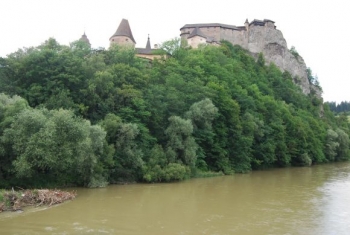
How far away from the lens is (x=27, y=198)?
870 inches

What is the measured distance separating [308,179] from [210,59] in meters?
28.0

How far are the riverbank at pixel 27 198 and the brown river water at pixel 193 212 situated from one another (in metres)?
0.77

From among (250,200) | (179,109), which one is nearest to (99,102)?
(179,109)

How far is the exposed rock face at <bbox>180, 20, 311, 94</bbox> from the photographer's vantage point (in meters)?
84.6

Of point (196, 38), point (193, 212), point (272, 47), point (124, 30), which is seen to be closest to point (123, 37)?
point (124, 30)

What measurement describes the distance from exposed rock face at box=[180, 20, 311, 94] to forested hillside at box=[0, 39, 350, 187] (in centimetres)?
2880

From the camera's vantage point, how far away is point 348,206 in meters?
24.7

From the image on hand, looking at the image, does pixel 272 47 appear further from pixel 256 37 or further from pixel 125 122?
pixel 125 122

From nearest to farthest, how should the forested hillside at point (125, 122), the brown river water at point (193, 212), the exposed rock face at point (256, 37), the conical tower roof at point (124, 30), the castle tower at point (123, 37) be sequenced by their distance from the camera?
the brown river water at point (193, 212) < the forested hillside at point (125, 122) < the castle tower at point (123, 37) < the conical tower roof at point (124, 30) < the exposed rock face at point (256, 37)

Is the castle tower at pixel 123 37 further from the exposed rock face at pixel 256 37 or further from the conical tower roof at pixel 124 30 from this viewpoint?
the exposed rock face at pixel 256 37

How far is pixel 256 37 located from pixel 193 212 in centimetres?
7416

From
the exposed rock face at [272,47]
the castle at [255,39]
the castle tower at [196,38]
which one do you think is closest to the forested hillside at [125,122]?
the castle tower at [196,38]

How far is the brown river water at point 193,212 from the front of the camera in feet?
58.6

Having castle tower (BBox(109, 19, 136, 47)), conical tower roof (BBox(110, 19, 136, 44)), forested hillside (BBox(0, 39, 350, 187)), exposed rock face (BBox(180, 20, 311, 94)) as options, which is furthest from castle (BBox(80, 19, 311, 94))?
forested hillside (BBox(0, 39, 350, 187))
